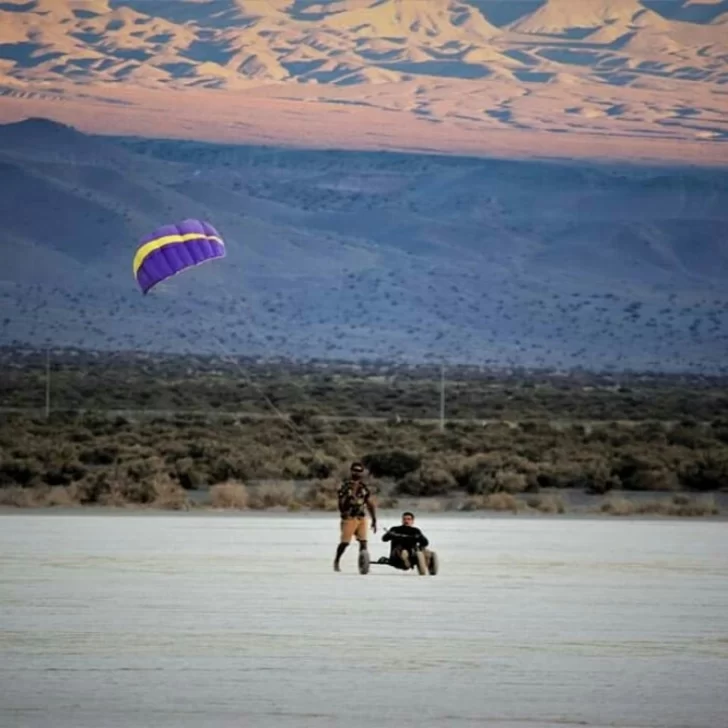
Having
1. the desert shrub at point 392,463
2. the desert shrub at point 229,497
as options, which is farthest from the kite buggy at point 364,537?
the desert shrub at point 392,463

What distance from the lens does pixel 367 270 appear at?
16850 cm

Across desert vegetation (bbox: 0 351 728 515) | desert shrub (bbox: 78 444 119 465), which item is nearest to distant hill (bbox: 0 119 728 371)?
desert vegetation (bbox: 0 351 728 515)

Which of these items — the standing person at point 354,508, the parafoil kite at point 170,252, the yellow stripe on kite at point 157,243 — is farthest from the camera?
the yellow stripe on kite at point 157,243

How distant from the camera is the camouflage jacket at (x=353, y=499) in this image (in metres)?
24.4

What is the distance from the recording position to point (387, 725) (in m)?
12.7

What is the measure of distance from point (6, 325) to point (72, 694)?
138 meters

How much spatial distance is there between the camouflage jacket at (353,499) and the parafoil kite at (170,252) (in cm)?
668

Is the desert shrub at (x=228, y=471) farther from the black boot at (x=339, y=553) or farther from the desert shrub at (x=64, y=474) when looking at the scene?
the black boot at (x=339, y=553)

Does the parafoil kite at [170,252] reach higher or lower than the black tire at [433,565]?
higher

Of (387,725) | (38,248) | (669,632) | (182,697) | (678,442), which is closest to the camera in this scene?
(387,725)

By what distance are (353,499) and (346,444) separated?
3080 centimetres

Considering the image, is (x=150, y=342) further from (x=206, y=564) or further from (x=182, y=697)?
(x=182, y=697)

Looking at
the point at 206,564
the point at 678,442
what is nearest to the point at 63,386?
the point at 678,442

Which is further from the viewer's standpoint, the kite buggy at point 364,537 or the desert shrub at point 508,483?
the desert shrub at point 508,483
